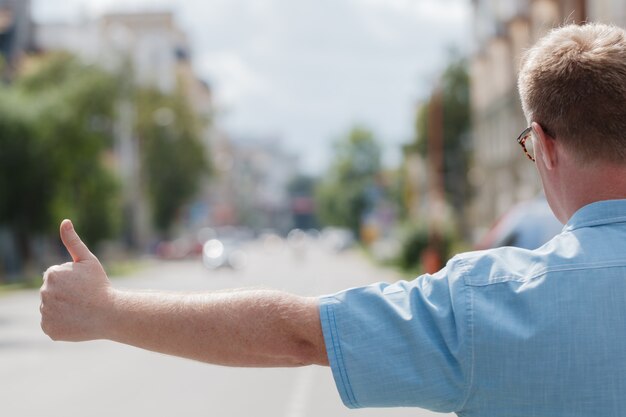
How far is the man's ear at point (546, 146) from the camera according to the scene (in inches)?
79.8

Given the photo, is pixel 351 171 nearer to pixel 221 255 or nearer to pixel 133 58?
pixel 133 58

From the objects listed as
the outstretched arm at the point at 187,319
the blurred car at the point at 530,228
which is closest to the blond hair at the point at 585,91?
the outstretched arm at the point at 187,319

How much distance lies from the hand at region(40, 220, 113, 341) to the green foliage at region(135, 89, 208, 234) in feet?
Answer: 223

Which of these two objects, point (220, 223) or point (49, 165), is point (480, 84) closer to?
point (49, 165)

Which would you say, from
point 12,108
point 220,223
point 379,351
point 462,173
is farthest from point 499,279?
point 220,223

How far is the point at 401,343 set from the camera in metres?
1.85

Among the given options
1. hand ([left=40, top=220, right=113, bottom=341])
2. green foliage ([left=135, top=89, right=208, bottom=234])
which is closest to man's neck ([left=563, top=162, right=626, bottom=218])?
hand ([left=40, top=220, right=113, bottom=341])

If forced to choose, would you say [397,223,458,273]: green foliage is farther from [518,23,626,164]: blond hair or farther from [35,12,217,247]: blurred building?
[518,23,626,164]: blond hair

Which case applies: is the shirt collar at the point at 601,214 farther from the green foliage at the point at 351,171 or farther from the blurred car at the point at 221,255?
the green foliage at the point at 351,171

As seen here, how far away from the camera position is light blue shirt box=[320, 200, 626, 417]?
177cm

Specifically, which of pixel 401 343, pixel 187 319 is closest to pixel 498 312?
pixel 401 343

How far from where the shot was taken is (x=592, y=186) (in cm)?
200

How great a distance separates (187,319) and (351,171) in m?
124

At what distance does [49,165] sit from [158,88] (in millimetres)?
31752
